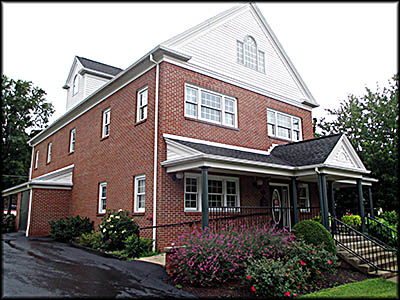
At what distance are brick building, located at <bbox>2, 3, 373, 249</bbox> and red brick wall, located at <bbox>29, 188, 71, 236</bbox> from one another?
52mm

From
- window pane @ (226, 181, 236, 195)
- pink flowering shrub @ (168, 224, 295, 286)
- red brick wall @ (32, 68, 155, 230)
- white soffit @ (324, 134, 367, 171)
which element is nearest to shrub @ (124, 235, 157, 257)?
red brick wall @ (32, 68, 155, 230)

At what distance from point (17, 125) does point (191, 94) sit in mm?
27171

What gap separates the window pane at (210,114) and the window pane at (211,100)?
0.21 meters

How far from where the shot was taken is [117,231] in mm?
12008

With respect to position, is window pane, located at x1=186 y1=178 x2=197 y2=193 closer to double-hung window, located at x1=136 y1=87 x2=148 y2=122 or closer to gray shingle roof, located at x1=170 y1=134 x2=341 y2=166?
gray shingle roof, located at x1=170 y1=134 x2=341 y2=166

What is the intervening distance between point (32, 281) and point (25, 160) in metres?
30.8

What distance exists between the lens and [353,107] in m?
22.5

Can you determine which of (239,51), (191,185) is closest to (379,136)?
(239,51)

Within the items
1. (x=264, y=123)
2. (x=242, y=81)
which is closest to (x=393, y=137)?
(x=264, y=123)

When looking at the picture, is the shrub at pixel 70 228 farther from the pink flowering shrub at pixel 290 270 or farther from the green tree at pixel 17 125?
the green tree at pixel 17 125

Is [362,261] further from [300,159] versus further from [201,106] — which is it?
[201,106]

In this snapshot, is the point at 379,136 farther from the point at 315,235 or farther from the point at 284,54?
the point at 315,235

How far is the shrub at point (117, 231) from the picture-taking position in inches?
470

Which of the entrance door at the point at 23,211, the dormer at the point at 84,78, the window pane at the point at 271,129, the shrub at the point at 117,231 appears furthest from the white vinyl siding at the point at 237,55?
the entrance door at the point at 23,211
